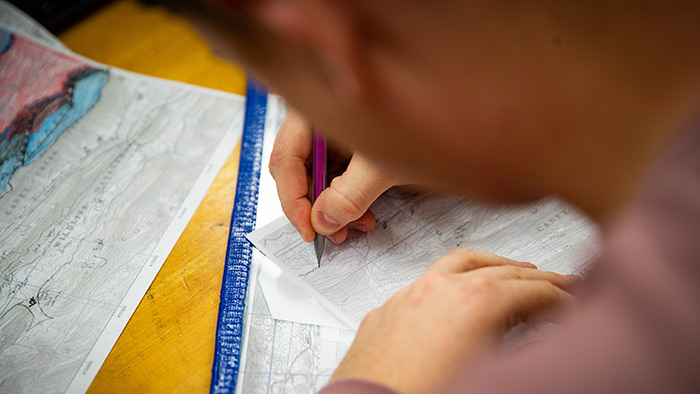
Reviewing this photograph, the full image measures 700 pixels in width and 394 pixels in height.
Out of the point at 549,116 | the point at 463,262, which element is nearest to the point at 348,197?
the point at 463,262

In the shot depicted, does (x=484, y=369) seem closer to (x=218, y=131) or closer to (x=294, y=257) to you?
(x=294, y=257)

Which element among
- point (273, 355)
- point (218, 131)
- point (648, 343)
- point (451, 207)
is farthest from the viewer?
point (218, 131)

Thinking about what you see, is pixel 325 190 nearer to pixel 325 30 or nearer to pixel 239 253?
pixel 239 253

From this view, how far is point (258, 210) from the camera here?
2.05 ft

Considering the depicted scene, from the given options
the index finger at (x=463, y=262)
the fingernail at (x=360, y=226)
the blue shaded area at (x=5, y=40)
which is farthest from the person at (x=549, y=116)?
the blue shaded area at (x=5, y=40)

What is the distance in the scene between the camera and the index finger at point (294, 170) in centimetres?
57

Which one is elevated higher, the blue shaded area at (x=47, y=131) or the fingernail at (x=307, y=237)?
the fingernail at (x=307, y=237)

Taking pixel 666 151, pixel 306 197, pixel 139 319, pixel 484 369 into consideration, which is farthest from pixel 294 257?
pixel 666 151

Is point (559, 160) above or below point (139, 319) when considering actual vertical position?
above

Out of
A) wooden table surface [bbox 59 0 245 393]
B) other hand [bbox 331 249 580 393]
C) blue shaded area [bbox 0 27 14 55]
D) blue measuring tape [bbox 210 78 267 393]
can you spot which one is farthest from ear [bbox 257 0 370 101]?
blue shaded area [bbox 0 27 14 55]

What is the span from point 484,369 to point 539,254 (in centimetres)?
25

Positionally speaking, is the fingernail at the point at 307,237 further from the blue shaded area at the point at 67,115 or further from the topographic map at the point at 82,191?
the blue shaded area at the point at 67,115

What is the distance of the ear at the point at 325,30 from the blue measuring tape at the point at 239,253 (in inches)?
13.0

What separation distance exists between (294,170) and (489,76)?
36cm
